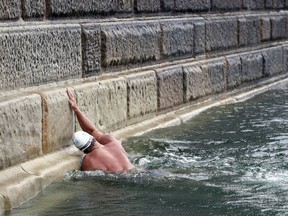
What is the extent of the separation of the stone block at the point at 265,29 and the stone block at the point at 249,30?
12 cm

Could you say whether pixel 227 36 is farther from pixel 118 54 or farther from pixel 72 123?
pixel 72 123

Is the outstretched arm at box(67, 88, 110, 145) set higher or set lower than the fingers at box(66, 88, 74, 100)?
lower

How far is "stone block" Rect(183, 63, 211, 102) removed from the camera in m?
9.77

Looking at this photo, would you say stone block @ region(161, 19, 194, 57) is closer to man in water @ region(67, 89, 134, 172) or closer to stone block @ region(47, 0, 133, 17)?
stone block @ region(47, 0, 133, 17)

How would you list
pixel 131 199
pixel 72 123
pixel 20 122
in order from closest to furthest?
1. pixel 131 199
2. pixel 20 122
3. pixel 72 123

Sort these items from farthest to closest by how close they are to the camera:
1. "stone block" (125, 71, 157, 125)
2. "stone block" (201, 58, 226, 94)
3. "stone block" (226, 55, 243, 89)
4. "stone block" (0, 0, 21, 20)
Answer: "stone block" (226, 55, 243, 89), "stone block" (201, 58, 226, 94), "stone block" (125, 71, 157, 125), "stone block" (0, 0, 21, 20)

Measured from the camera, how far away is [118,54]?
26.5 ft

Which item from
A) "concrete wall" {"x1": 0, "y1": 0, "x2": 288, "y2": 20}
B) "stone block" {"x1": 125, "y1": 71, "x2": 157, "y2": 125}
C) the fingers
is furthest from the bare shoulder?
"stone block" {"x1": 125, "y1": 71, "x2": 157, "y2": 125}

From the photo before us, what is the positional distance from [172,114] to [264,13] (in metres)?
4.18

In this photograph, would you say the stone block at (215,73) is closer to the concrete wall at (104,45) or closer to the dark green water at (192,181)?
the concrete wall at (104,45)

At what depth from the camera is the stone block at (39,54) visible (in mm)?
6148

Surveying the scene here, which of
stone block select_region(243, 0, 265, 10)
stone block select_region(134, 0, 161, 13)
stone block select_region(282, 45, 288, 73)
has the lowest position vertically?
stone block select_region(282, 45, 288, 73)

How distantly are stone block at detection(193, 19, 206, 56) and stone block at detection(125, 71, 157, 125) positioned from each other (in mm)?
1560

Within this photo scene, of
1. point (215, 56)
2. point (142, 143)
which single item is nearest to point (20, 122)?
point (142, 143)
